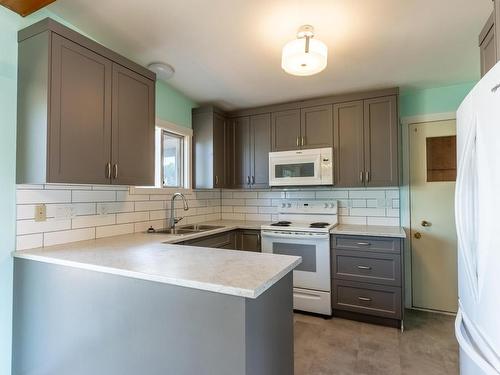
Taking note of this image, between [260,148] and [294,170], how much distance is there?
1.81ft

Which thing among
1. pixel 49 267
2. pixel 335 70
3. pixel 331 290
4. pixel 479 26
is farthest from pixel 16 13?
pixel 331 290

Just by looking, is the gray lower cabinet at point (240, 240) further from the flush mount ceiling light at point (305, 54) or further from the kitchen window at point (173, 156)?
the flush mount ceiling light at point (305, 54)

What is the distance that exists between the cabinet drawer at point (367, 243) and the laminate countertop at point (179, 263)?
4.79 ft

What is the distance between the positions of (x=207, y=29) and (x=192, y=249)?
151cm

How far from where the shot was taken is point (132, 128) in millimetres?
2098

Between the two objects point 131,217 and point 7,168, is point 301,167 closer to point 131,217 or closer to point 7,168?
point 131,217

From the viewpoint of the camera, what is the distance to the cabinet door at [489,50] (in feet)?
4.66

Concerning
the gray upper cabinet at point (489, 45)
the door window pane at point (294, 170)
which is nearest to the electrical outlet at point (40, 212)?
the door window pane at point (294, 170)

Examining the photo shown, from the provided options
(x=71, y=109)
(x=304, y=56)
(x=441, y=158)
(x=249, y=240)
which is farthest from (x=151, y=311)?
(x=441, y=158)

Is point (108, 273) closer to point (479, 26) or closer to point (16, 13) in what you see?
point (16, 13)

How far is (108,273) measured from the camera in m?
1.38

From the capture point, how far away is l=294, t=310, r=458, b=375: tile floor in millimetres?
2000

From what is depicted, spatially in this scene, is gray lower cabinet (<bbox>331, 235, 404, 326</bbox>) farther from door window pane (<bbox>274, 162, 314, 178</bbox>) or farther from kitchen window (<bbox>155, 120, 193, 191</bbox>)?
kitchen window (<bbox>155, 120, 193, 191</bbox>)

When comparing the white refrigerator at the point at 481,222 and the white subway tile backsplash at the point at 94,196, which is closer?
the white refrigerator at the point at 481,222
